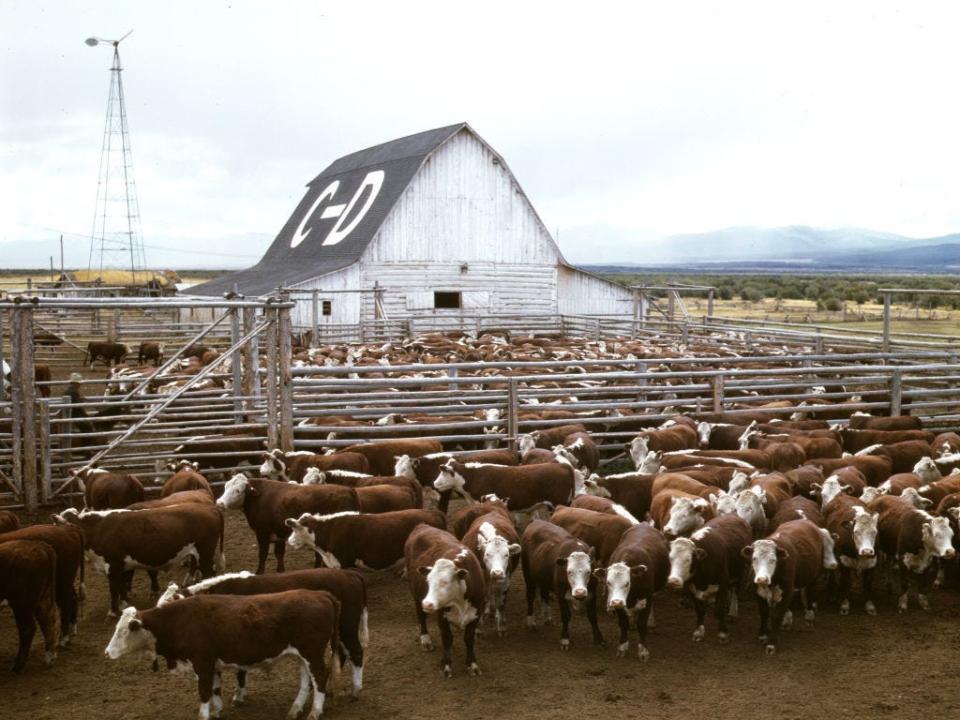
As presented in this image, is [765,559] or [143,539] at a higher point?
[143,539]

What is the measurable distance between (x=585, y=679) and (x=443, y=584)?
1185 millimetres

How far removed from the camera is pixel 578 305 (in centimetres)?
3291

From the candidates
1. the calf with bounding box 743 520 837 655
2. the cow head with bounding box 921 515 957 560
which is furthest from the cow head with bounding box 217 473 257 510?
the cow head with bounding box 921 515 957 560

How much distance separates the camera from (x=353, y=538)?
27.1ft

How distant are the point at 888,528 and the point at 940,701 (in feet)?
7.54

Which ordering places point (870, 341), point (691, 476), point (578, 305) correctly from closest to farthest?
point (691, 476) → point (870, 341) → point (578, 305)

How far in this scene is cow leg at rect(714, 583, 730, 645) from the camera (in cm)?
755

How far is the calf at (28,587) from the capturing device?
6930mm

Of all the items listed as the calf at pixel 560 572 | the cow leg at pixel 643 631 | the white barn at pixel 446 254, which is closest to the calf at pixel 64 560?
the calf at pixel 560 572

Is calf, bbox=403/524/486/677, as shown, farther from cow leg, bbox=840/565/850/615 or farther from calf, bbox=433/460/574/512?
cow leg, bbox=840/565/850/615

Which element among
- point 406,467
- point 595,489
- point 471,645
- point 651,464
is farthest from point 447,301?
point 471,645

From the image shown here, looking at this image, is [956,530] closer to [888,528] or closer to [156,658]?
[888,528]

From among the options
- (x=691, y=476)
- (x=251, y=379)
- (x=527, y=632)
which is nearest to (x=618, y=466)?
(x=691, y=476)

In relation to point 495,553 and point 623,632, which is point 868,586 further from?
point 495,553
